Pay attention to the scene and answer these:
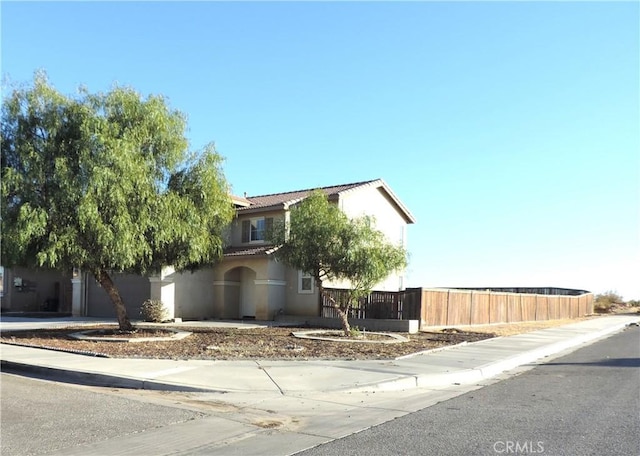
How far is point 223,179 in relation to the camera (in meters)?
19.0

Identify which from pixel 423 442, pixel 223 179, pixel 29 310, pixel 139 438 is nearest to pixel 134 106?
pixel 223 179

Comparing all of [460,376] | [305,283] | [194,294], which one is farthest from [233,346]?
[194,294]

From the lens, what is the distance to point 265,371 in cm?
1182

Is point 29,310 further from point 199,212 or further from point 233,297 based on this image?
point 199,212

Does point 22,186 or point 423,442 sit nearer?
point 423,442

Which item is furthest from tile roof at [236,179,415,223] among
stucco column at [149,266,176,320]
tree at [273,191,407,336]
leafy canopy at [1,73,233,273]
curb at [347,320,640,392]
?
curb at [347,320,640,392]

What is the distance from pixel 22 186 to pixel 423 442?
13879 mm

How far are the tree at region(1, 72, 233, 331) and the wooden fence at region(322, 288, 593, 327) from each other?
23.7ft

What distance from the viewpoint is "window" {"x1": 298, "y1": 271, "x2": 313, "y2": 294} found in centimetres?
2600

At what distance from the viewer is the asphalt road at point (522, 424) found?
6.46m

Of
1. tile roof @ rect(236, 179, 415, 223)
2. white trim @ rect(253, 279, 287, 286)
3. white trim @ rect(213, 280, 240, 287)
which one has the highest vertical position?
tile roof @ rect(236, 179, 415, 223)

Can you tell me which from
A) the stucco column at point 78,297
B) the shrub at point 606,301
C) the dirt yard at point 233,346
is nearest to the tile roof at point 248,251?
the dirt yard at point 233,346

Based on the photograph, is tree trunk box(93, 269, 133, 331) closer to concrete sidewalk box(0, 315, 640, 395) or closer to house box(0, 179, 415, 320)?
concrete sidewalk box(0, 315, 640, 395)

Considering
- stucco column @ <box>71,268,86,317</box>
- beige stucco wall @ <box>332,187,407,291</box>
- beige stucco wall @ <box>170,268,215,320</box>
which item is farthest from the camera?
stucco column @ <box>71,268,86,317</box>
